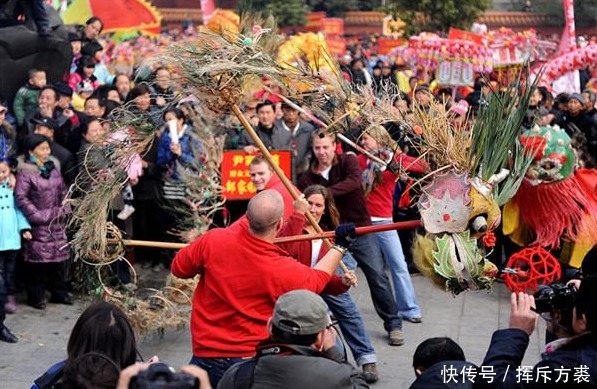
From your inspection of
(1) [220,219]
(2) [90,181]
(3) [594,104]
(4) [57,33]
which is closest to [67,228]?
(2) [90,181]

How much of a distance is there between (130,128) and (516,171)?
2378 mm

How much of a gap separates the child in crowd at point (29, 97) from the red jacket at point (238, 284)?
6.20m

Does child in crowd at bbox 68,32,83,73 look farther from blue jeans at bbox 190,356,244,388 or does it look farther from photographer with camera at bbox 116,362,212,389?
photographer with camera at bbox 116,362,212,389

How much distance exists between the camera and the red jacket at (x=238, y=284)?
5.36 m

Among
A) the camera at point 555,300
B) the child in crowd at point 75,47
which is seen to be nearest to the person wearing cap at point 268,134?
the child in crowd at point 75,47

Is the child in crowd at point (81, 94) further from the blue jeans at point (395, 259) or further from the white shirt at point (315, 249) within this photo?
the white shirt at point (315, 249)

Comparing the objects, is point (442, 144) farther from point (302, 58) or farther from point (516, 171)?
point (302, 58)

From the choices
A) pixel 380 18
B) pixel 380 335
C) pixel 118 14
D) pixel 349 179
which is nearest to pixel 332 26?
pixel 118 14

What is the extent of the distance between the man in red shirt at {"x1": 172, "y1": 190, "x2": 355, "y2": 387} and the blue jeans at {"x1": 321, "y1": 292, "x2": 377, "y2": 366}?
6.17 ft

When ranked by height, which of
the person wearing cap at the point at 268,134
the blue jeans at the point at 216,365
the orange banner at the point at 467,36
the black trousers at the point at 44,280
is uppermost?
the orange banner at the point at 467,36

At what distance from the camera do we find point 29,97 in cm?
1129

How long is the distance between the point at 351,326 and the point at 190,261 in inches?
86.3

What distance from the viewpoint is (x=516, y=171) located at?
5.86 meters

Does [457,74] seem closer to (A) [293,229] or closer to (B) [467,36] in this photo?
(B) [467,36]
